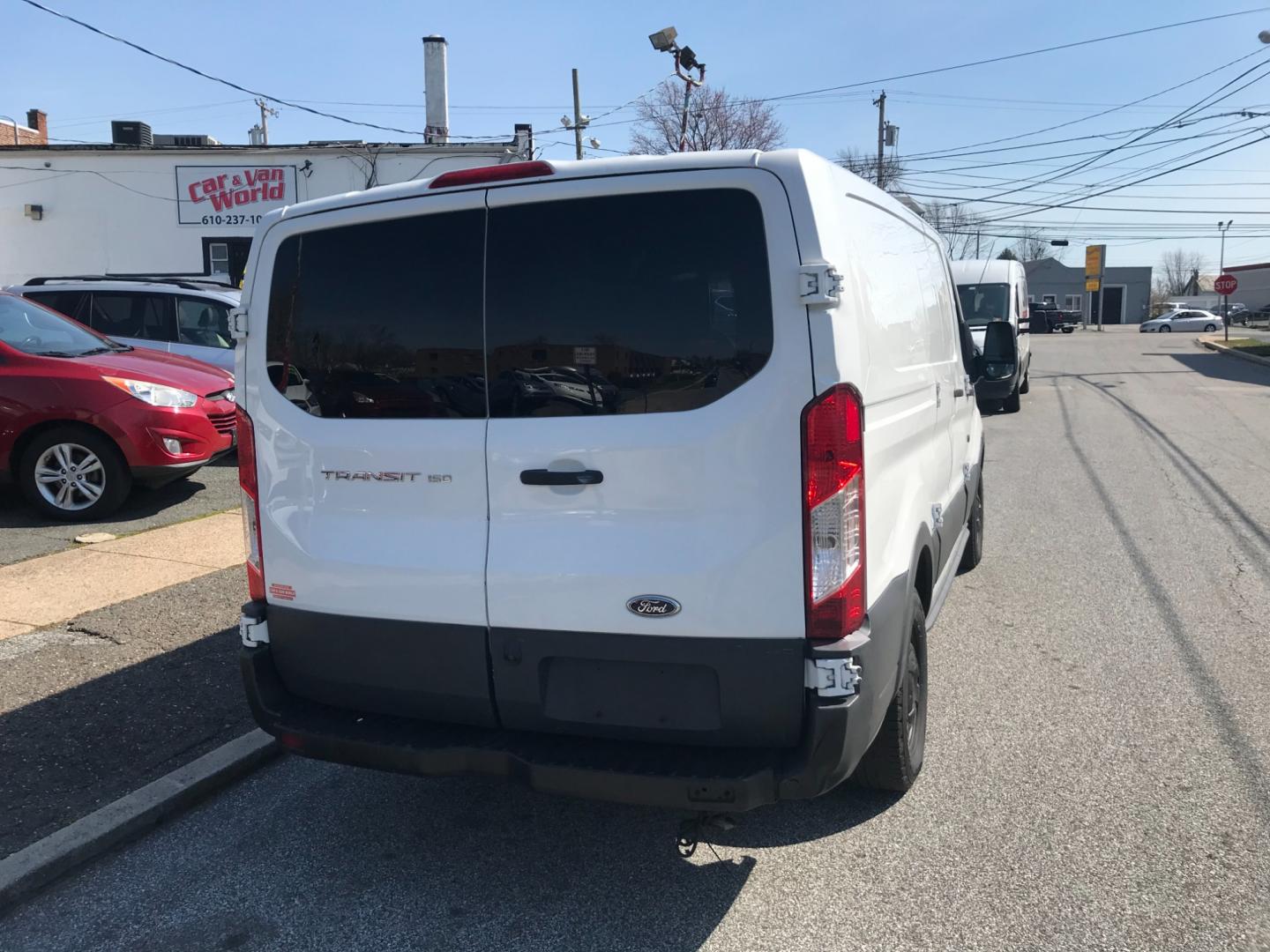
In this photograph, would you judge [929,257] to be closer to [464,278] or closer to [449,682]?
[464,278]

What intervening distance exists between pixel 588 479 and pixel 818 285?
0.83 m

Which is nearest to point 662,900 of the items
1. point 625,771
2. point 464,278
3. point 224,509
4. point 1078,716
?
point 625,771

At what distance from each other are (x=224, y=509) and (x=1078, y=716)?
676 cm

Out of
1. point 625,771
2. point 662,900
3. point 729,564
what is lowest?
point 662,900

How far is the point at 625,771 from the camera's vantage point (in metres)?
2.90

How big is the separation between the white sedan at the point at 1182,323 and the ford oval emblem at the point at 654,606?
214ft

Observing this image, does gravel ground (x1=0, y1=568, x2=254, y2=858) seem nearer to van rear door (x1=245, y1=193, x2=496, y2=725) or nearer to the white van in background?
van rear door (x1=245, y1=193, x2=496, y2=725)

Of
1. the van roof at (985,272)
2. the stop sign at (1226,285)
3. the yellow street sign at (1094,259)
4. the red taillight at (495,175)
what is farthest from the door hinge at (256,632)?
the yellow street sign at (1094,259)

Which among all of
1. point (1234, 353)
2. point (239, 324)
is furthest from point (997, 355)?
point (1234, 353)

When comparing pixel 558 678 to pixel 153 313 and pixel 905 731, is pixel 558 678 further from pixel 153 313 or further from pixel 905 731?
pixel 153 313

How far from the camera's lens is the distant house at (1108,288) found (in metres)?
84.3

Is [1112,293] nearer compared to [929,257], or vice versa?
[929,257]

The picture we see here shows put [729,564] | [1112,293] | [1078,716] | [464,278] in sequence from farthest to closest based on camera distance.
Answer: [1112,293], [1078,716], [464,278], [729,564]

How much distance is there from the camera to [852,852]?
11.6 ft
